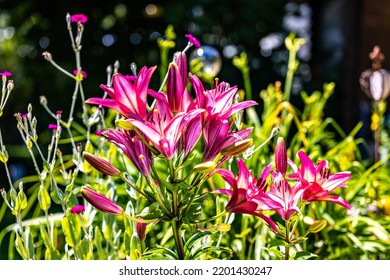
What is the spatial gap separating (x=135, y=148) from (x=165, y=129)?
0.22 feet

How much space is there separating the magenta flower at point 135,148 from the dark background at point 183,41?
115 inches

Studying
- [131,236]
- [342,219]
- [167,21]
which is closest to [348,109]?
[167,21]

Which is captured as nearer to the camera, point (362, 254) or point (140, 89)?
point (140, 89)

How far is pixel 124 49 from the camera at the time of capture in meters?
4.05

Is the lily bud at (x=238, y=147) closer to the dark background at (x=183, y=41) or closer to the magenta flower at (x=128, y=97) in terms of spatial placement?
the magenta flower at (x=128, y=97)

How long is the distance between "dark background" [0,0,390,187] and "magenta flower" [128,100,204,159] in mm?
2956

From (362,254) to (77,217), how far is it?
86 centimetres

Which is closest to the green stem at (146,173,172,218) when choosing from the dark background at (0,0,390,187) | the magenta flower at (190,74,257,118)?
the magenta flower at (190,74,257,118)

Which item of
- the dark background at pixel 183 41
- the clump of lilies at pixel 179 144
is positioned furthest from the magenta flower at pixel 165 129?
the dark background at pixel 183 41

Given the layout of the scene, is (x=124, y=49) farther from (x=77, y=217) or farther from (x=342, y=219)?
(x=77, y=217)

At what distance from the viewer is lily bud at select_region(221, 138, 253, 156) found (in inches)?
29.9

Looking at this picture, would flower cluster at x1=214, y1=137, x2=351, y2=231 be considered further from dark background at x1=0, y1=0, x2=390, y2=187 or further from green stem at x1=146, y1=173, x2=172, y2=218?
dark background at x1=0, y1=0, x2=390, y2=187

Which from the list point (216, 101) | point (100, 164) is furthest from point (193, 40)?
point (100, 164)

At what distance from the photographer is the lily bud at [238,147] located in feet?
2.49
